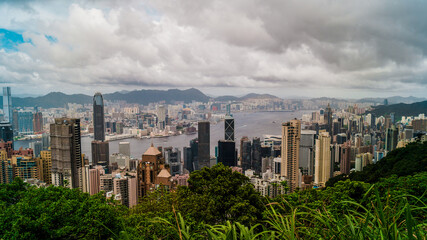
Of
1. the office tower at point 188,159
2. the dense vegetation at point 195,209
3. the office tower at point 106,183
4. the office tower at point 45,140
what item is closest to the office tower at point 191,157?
the office tower at point 188,159

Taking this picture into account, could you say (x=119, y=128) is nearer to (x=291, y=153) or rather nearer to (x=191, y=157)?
(x=191, y=157)

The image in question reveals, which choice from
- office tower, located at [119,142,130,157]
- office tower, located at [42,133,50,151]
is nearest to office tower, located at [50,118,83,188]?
office tower, located at [42,133,50,151]

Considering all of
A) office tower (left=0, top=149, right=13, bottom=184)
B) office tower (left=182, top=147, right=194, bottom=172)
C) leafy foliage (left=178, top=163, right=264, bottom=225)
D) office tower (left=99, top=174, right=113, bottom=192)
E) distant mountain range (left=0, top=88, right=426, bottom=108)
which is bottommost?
office tower (left=182, top=147, right=194, bottom=172)

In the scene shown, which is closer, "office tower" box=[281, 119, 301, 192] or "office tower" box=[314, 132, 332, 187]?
"office tower" box=[281, 119, 301, 192]

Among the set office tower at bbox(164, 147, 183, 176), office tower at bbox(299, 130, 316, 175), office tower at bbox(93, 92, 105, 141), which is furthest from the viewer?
office tower at bbox(93, 92, 105, 141)

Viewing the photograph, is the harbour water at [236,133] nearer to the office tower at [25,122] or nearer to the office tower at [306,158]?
the office tower at [25,122]

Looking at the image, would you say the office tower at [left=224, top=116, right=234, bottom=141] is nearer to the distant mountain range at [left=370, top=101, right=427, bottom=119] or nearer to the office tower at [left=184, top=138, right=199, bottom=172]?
the office tower at [left=184, top=138, right=199, bottom=172]
